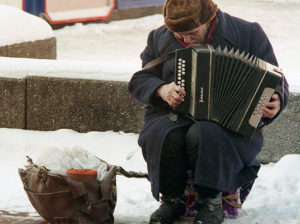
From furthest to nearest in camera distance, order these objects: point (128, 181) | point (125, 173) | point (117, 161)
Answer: point (117, 161) → point (128, 181) → point (125, 173)

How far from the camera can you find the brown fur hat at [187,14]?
A: 3609 mm

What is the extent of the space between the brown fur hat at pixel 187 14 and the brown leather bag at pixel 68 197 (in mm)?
831

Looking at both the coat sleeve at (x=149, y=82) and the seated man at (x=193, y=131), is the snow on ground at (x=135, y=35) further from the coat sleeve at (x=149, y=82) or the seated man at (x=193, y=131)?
the seated man at (x=193, y=131)

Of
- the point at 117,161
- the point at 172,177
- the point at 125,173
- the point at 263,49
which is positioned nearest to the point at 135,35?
the point at 117,161

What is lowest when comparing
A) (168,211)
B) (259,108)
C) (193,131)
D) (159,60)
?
(168,211)

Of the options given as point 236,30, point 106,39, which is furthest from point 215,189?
point 106,39

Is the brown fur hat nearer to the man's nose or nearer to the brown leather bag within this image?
the man's nose

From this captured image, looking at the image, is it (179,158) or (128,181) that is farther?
(128,181)

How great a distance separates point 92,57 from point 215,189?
23.6 ft

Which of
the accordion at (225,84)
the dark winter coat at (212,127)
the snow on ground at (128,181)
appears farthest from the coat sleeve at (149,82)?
the snow on ground at (128,181)

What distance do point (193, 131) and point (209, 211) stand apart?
422 millimetres

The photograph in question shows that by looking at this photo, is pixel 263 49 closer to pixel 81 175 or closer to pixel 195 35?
pixel 195 35

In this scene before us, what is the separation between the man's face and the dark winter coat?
0.18ft

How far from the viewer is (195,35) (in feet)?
12.3
